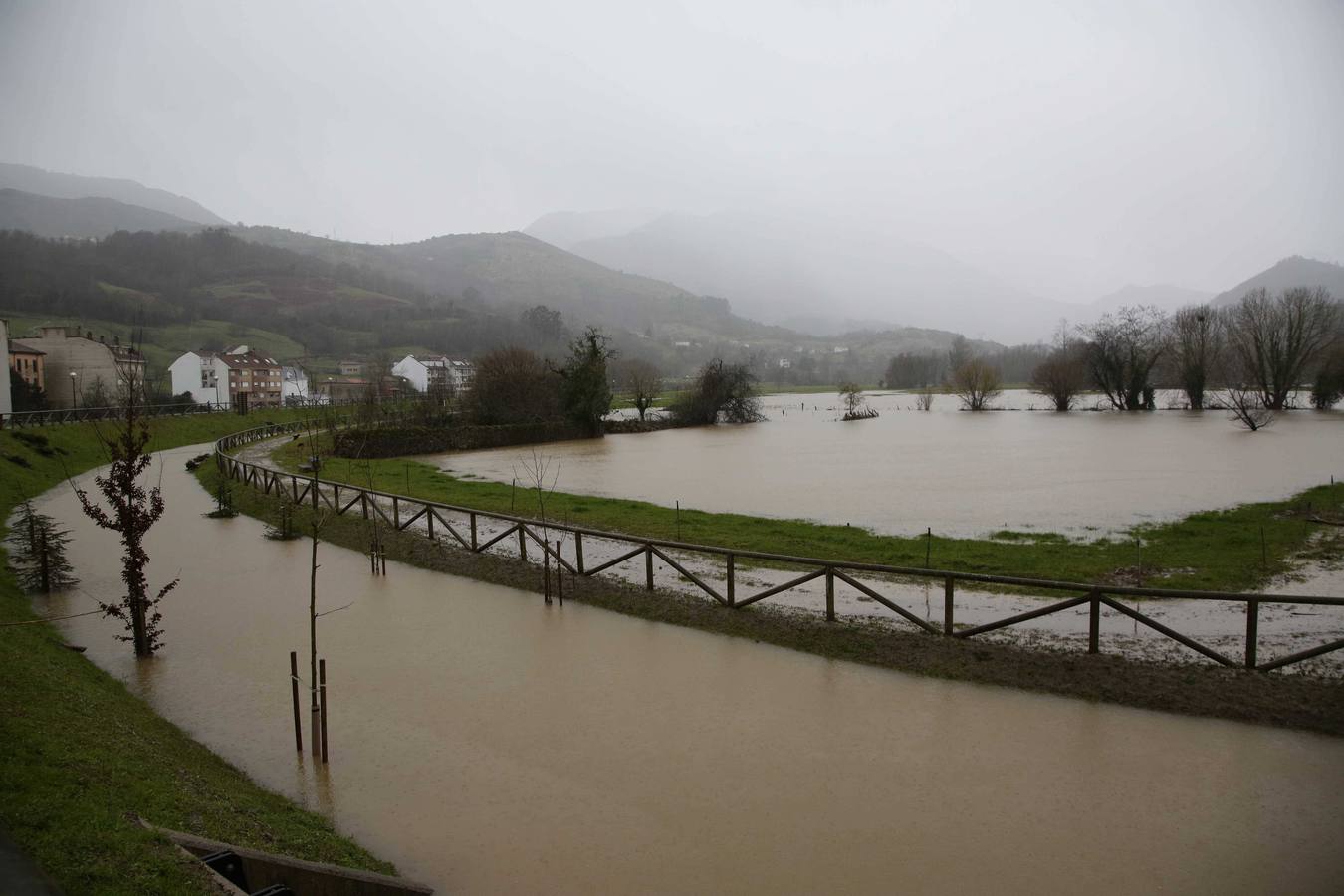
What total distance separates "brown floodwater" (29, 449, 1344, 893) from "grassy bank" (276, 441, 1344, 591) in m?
6.04

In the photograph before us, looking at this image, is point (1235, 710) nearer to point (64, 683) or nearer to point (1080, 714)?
point (1080, 714)

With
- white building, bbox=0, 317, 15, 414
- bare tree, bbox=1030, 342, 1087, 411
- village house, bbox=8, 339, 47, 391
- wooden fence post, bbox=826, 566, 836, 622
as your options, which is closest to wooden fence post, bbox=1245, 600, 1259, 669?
wooden fence post, bbox=826, 566, 836, 622

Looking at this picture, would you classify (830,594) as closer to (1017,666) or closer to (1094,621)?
(1017,666)

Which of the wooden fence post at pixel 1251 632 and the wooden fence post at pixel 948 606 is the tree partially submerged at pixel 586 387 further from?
the wooden fence post at pixel 1251 632

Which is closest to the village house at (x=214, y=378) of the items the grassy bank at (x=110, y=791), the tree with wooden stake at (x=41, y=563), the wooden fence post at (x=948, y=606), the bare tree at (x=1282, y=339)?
the tree with wooden stake at (x=41, y=563)

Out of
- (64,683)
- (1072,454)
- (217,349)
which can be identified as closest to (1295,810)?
(64,683)

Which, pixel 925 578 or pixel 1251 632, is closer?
pixel 1251 632

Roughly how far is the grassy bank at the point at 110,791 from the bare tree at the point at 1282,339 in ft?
283

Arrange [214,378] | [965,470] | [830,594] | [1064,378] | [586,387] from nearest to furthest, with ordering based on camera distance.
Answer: [830,594] → [965,470] → [586,387] → [1064,378] → [214,378]

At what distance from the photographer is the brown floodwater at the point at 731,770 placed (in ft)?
18.5

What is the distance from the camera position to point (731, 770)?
7082 mm

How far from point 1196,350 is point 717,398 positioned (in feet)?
168

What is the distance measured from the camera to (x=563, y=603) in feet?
42.4

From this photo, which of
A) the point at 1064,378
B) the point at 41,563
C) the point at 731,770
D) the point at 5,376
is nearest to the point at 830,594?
the point at 731,770
